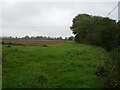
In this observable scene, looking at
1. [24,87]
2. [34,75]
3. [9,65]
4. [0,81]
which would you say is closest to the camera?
[24,87]

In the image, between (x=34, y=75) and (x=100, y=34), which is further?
(x=100, y=34)

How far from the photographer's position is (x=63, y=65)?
14.3 m

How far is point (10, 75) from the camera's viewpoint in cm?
1135

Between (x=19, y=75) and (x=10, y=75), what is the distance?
60 cm

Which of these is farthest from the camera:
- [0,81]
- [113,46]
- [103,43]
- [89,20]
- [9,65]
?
[89,20]

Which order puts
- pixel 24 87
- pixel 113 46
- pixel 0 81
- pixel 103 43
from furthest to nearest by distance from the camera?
pixel 103 43
pixel 113 46
pixel 0 81
pixel 24 87

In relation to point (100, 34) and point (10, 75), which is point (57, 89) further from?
point (100, 34)

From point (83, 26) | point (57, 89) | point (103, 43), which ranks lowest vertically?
point (57, 89)

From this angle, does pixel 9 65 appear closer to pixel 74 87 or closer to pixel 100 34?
pixel 74 87

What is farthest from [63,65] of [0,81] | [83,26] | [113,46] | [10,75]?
[83,26]

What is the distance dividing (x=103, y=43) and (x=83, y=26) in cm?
1147

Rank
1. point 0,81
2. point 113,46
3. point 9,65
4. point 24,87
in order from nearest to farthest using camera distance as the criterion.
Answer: point 24,87 < point 0,81 < point 9,65 < point 113,46

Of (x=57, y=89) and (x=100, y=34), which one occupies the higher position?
(x=100, y=34)

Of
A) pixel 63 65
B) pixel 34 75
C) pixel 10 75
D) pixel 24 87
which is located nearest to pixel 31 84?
pixel 24 87
